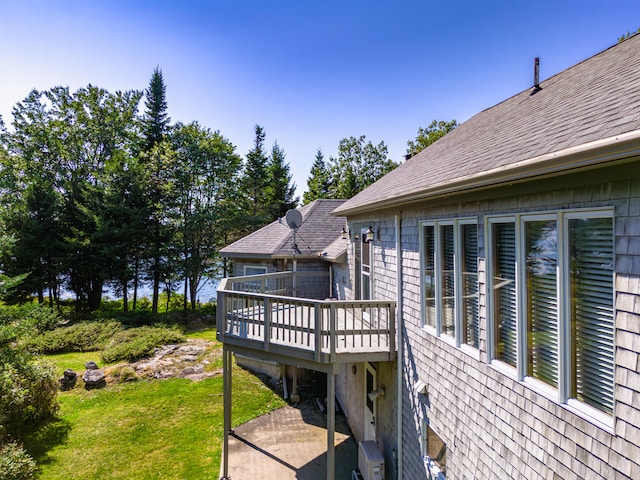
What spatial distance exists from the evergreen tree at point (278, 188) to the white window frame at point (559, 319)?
108ft

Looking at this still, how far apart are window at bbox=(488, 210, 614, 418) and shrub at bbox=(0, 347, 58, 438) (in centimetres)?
1094

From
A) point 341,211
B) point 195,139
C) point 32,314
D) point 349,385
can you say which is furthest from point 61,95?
point 349,385

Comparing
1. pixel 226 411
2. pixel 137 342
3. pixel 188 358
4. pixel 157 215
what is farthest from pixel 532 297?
pixel 157 215

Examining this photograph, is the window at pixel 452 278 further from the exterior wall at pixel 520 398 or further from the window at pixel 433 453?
the window at pixel 433 453

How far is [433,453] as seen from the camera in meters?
5.40

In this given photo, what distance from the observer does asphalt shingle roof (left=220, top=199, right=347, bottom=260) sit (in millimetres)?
13562

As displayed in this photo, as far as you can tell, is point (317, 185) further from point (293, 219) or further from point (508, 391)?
point (508, 391)

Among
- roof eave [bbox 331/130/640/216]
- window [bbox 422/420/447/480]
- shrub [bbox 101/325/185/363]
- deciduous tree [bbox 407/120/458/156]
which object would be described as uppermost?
deciduous tree [bbox 407/120/458/156]

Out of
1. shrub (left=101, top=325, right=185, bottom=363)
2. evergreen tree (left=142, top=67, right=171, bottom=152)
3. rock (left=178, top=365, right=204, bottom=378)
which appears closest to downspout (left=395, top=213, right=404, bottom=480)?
rock (left=178, top=365, right=204, bottom=378)

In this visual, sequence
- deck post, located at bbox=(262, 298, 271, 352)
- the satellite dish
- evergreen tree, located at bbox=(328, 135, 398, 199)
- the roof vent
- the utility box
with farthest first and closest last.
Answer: evergreen tree, located at bbox=(328, 135, 398, 199), the satellite dish, deck post, located at bbox=(262, 298, 271, 352), the utility box, the roof vent

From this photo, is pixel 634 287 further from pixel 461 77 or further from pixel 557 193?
pixel 461 77

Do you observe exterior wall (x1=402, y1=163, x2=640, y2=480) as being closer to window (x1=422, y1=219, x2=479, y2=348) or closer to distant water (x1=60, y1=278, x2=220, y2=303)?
window (x1=422, y1=219, x2=479, y2=348)

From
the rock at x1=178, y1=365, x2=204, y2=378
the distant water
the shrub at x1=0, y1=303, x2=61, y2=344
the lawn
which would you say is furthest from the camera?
A: the distant water

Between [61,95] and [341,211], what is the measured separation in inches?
1045
